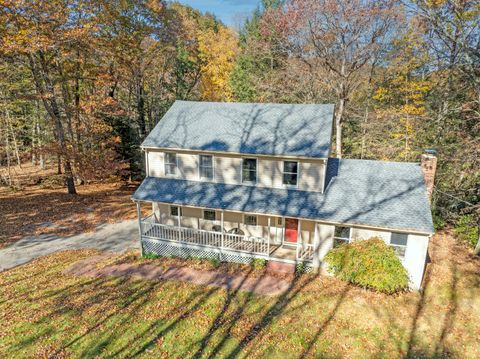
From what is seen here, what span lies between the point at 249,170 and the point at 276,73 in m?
18.6

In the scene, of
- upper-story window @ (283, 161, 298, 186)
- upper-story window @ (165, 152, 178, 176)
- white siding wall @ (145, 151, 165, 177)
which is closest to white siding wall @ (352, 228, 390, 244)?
upper-story window @ (283, 161, 298, 186)

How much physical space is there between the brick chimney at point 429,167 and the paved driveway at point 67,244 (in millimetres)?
16237

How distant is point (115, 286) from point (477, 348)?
14043mm

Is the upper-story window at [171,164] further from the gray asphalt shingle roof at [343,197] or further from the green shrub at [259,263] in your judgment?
the green shrub at [259,263]

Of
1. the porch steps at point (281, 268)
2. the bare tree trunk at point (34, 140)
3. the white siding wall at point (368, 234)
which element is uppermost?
the bare tree trunk at point (34, 140)

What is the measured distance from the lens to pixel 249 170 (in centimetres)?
1591

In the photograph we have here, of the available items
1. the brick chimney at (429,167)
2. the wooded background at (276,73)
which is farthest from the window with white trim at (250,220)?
the wooded background at (276,73)

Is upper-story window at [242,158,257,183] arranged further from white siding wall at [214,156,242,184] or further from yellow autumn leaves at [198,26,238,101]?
yellow autumn leaves at [198,26,238,101]

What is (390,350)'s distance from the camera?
9805mm

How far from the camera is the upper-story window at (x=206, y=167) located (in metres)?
16.5

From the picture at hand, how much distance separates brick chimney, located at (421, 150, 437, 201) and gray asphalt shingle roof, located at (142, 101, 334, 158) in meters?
4.89

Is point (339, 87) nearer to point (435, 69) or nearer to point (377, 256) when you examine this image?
point (435, 69)

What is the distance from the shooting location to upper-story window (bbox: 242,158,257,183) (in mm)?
Result: 15752

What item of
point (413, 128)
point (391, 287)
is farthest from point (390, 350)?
point (413, 128)
